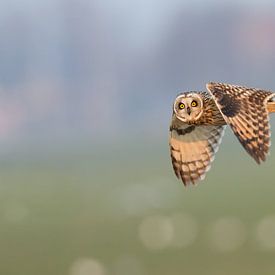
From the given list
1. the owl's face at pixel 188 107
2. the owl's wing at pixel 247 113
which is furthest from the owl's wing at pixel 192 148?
the owl's wing at pixel 247 113

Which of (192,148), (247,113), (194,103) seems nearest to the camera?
(247,113)

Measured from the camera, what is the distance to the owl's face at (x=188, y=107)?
88.0 inches

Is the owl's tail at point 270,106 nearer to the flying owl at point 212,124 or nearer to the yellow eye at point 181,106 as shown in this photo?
the flying owl at point 212,124

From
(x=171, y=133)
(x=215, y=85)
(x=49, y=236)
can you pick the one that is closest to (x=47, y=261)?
(x=49, y=236)

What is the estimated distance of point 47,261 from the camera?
498 cm

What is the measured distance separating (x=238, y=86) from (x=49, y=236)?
317 cm

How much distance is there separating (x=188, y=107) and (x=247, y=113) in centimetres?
28

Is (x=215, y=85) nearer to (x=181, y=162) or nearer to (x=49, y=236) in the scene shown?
(x=181, y=162)

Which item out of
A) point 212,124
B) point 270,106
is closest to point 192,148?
point 212,124

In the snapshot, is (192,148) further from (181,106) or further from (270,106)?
(270,106)

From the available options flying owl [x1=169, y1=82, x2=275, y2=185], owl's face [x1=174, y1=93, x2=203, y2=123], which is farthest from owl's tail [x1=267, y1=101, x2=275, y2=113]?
owl's face [x1=174, y1=93, x2=203, y2=123]

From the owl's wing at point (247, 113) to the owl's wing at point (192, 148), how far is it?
0.30 m

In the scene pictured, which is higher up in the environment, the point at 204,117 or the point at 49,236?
the point at 204,117

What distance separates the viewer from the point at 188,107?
88.6 inches
